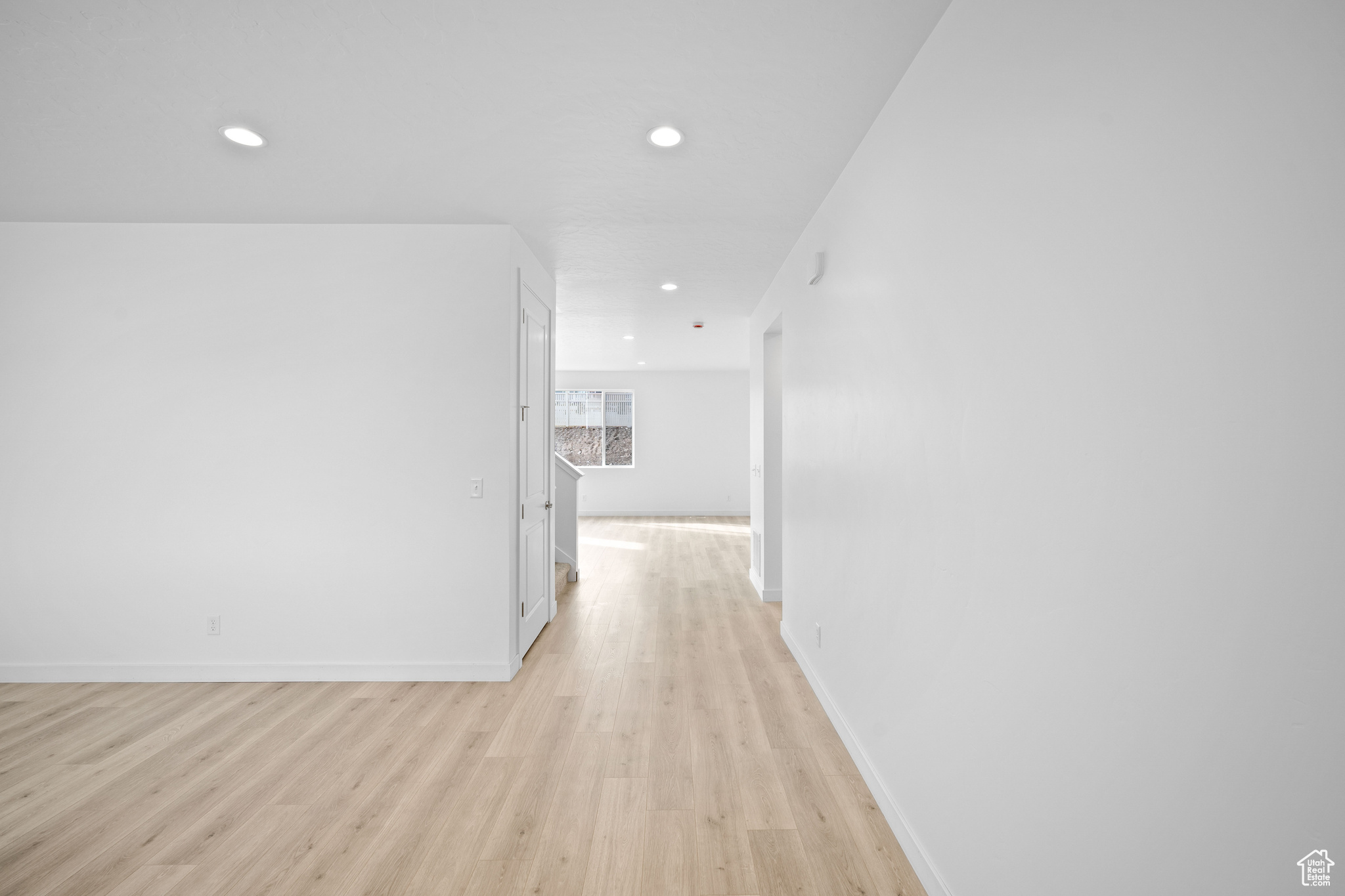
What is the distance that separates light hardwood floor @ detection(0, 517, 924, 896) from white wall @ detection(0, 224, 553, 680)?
279 millimetres

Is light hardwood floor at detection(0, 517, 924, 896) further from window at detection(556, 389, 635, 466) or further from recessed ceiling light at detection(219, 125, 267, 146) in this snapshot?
window at detection(556, 389, 635, 466)

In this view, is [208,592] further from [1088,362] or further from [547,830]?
[1088,362]

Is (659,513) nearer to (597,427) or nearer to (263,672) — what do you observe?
(597,427)

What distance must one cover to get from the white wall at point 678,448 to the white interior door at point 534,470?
5.68 m

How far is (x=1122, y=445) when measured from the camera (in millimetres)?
977

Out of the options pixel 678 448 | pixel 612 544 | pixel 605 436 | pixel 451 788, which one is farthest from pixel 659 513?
pixel 451 788

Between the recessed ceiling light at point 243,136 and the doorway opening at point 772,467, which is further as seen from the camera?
the doorway opening at point 772,467

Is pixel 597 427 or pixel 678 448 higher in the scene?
pixel 597 427

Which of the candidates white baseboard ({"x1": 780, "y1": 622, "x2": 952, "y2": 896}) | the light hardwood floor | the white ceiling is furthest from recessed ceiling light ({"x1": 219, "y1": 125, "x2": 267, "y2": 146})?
white baseboard ({"x1": 780, "y1": 622, "x2": 952, "y2": 896})

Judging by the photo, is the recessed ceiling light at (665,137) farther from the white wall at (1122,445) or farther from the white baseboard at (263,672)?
the white baseboard at (263,672)

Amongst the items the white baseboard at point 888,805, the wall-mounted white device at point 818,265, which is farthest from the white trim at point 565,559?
the wall-mounted white device at point 818,265

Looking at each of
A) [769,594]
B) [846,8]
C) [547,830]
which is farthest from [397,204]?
[769,594]

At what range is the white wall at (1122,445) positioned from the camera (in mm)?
712

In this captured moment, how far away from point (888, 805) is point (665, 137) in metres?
2.57
